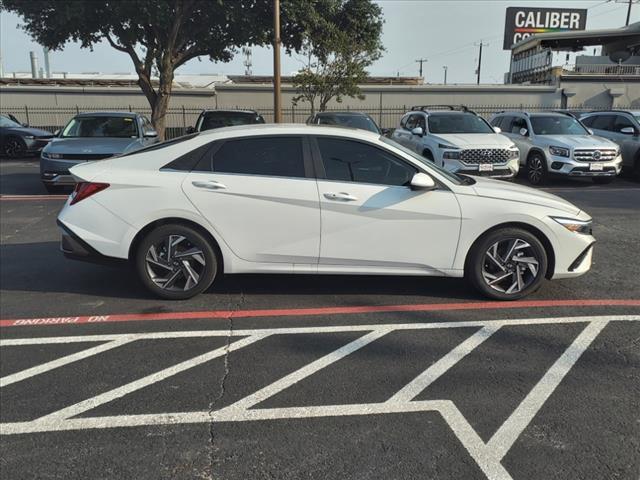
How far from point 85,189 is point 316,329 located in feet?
8.07

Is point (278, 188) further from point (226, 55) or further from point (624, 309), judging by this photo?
point (226, 55)

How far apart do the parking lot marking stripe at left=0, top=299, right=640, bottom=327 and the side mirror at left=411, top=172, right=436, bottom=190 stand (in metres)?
1.06

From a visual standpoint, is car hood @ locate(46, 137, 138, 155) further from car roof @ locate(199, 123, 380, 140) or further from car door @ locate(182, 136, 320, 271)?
car door @ locate(182, 136, 320, 271)

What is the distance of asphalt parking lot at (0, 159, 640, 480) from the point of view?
2.73 metres

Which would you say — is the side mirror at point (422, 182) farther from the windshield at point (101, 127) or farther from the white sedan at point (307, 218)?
the windshield at point (101, 127)

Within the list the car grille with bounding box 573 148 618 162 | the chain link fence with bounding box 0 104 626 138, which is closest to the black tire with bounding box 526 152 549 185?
the car grille with bounding box 573 148 618 162

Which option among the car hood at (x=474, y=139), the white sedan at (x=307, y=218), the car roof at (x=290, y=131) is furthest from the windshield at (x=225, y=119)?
the white sedan at (x=307, y=218)

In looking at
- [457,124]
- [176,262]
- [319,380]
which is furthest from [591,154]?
[319,380]

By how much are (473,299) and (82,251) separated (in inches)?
142

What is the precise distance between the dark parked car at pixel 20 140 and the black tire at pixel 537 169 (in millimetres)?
14527

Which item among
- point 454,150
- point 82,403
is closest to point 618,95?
point 454,150

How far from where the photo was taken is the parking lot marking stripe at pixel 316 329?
4.16 metres

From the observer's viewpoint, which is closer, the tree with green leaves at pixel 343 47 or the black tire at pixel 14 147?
the black tire at pixel 14 147

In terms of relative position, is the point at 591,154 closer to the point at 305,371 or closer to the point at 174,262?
the point at 174,262
